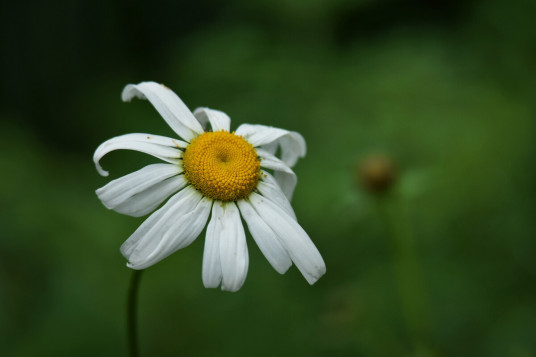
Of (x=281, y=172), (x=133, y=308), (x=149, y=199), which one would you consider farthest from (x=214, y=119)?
(x=133, y=308)

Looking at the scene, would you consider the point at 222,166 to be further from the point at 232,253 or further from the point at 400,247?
the point at 400,247

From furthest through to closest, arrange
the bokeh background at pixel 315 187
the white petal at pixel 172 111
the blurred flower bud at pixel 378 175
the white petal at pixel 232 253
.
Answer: the bokeh background at pixel 315 187
the blurred flower bud at pixel 378 175
the white petal at pixel 172 111
the white petal at pixel 232 253

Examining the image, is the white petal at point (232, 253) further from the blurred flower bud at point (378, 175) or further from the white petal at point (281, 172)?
the blurred flower bud at point (378, 175)

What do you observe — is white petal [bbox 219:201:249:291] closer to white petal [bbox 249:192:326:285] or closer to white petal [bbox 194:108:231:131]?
white petal [bbox 249:192:326:285]

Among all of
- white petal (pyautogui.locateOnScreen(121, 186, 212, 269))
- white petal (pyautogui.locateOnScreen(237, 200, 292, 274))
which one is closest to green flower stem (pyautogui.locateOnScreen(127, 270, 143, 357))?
white petal (pyautogui.locateOnScreen(121, 186, 212, 269))

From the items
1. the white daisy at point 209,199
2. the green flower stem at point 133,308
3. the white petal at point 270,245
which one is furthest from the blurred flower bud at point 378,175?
the green flower stem at point 133,308

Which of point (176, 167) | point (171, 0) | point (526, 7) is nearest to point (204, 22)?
point (171, 0)

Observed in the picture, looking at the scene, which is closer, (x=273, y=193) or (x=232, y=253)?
(x=232, y=253)

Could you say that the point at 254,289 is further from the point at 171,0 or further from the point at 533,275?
the point at 171,0
